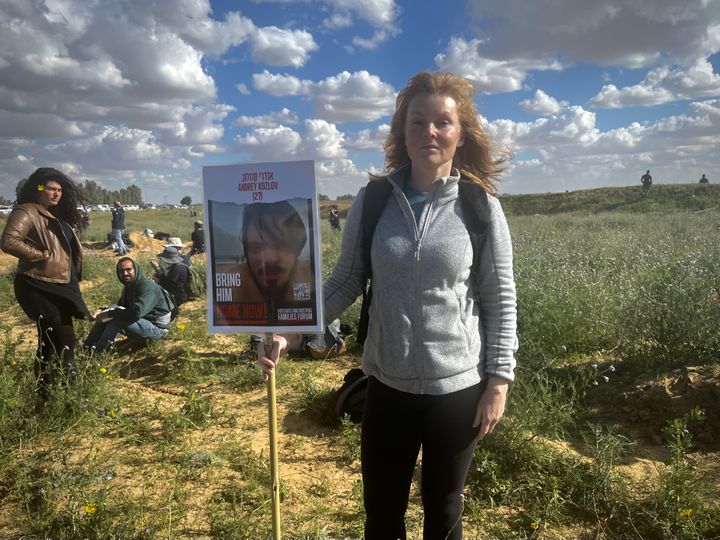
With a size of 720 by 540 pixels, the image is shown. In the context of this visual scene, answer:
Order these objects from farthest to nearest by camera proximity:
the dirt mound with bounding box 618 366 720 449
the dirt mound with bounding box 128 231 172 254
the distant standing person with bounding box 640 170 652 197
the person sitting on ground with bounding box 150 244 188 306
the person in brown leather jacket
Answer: the distant standing person with bounding box 640 170 652 197, the dirt mound with bounding box 128 231 172 254, the person sitting on ground with bounding box 150 244 188 306, the person in brown leather jacket, the dirt mound with bounding box 618 366 720 449

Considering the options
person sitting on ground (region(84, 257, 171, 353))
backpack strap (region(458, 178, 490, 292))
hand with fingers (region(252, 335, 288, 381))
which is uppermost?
backpack strap (region(458, 178, 490, 292))

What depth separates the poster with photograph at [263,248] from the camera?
1743 mm

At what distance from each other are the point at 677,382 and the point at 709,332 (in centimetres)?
71

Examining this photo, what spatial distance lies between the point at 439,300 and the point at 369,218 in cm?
38

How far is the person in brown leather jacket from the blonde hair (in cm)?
308

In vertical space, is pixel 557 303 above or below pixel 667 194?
below

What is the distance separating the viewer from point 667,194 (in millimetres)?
32469

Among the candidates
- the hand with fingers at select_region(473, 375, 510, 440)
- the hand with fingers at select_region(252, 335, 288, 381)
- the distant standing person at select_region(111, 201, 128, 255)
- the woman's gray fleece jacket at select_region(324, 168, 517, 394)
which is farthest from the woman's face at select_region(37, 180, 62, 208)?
the distant standing person at select_region(111, 201, 128, 255)

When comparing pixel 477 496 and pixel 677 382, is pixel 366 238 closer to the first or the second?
pixel 477 496

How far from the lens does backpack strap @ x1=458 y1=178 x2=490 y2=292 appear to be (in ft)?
5.35

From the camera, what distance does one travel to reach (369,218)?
5.64 ft

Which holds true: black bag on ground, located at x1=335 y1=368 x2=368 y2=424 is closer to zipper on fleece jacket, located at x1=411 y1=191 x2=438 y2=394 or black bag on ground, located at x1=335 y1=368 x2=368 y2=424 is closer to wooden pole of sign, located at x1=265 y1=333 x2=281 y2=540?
wooden pole of sign, located at x1=265 y1=333 x2=281 y2=540

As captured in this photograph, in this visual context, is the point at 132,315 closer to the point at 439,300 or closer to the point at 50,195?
the point at 50,195

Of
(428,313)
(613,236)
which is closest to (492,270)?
(428,313)
